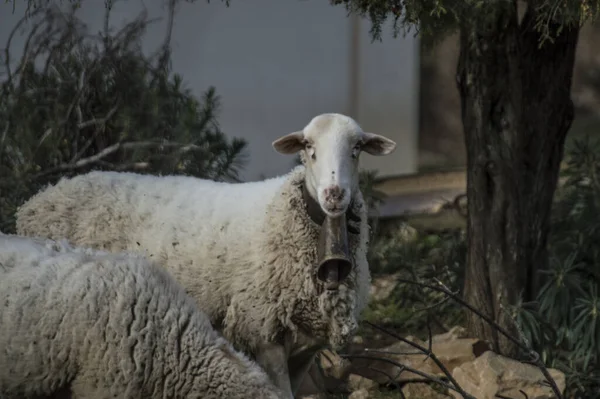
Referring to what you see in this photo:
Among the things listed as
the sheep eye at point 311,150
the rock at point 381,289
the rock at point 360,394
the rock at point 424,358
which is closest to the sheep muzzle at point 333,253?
the sheep eye at point 311,150

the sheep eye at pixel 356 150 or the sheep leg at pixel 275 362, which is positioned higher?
the sheep eye at pixel 356 150

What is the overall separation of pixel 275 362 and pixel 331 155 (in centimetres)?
91

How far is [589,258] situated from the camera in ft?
25.6

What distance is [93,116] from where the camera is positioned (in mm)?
7164

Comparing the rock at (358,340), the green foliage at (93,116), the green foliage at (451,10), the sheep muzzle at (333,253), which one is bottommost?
the rock at (358,340)

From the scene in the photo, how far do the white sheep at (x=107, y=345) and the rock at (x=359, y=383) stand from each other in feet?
8.63

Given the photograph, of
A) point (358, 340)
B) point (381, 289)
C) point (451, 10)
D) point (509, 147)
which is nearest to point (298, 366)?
point (358, 340)

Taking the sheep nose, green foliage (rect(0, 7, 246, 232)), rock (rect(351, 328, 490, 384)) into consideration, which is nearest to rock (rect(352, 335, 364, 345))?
rock (rect(351, 328, 490, 384))

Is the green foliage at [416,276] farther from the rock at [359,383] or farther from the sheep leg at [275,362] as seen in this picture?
the sheep leg at [275,362]

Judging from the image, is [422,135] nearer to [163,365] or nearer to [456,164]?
[456,164]

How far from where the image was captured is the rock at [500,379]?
20.7ft

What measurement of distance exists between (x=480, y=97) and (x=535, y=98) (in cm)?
33

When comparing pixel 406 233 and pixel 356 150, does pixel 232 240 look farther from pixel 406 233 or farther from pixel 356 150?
pixel 406 233

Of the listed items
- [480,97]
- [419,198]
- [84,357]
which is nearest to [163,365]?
[84,357]
